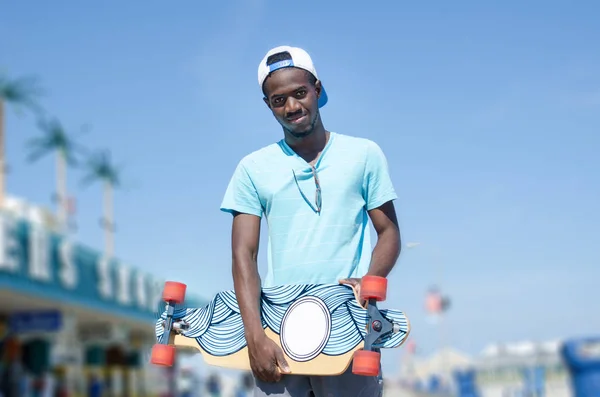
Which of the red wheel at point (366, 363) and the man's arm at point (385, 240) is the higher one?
the man's arm at point (385, 240)

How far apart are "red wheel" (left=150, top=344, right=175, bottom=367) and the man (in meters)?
0.25

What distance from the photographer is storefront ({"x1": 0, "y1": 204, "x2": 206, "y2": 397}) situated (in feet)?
55.8

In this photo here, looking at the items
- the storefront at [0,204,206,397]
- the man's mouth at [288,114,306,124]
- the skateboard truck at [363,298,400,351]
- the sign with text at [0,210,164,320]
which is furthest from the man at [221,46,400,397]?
the sign with text at [0,210,164,320]

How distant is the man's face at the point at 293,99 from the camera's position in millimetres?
2682

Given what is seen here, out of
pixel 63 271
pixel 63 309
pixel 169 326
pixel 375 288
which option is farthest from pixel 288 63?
pixel 63 309

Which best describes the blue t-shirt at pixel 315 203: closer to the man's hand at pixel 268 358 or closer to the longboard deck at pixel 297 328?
the longboard deck at pixel 297 328

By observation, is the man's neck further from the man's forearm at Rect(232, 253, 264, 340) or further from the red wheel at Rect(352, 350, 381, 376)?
the red wheel at Rect(352, 350, 381, 376)

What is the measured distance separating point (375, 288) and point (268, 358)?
39 centimetres

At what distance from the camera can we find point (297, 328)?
2.52m

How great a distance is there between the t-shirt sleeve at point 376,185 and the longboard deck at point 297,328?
0.32 m

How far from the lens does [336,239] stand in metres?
2.62

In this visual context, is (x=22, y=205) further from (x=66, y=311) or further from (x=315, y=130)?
(x=315, y=130)

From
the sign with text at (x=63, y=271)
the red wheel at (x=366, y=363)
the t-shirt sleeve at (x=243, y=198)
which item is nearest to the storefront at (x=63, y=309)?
the sign with text at (x=63, y=271)

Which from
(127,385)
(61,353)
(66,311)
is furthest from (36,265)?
(127,385)
